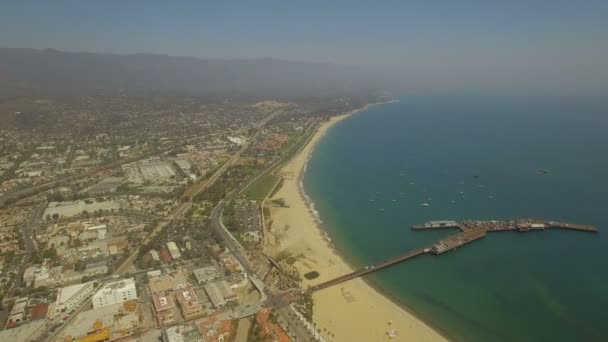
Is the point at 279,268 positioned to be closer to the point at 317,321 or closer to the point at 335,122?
the point at 317,321

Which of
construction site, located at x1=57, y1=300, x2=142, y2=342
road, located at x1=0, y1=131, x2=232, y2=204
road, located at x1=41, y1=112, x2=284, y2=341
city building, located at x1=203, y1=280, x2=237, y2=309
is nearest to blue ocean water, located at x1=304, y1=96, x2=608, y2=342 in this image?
city building, located at x1=203, y1=280, x2=237, y2=309

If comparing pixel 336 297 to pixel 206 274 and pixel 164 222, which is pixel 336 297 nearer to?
pixel 206 274

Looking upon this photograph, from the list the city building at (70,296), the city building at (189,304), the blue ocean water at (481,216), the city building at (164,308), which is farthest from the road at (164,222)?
the blue ocean water at (481,216)

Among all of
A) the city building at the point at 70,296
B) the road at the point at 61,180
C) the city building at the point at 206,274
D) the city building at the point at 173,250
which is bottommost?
the road at the point at 61,180

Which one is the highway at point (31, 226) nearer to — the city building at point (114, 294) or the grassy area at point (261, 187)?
the city building at point (114, 294)

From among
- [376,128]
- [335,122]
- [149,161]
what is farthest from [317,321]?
[335,122]

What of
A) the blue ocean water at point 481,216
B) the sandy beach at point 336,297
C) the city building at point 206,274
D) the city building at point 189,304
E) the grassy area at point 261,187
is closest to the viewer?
the sandy beach at point 336,297
